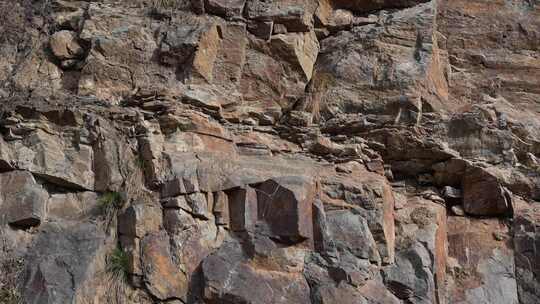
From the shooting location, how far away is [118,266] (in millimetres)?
4801

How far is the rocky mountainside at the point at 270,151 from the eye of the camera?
4848 mm

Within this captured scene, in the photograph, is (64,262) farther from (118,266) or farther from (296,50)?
(296,50)

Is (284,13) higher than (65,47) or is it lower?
higher

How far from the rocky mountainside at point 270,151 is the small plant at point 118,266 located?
1cm

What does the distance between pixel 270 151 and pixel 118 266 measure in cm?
160

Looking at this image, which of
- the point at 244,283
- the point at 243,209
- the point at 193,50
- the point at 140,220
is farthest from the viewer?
the point at 193,50

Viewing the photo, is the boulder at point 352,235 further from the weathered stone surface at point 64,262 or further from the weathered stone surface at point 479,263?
the weathered stone surface at point 64,262

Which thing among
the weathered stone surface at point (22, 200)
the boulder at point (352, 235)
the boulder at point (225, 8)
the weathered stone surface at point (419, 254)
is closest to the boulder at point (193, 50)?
the boulder at point (225, 8)

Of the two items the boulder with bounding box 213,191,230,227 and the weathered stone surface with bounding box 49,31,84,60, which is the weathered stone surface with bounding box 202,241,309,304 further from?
the weathered stone surface with bounding box 49,31,84,60

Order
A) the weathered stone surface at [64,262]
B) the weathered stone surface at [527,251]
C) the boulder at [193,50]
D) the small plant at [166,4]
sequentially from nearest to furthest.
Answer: the weathered stone surface at [64,262], the weathered stone surface at [527,251], the boulder at [193,50], the small plant at [166,4]

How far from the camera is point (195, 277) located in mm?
4793

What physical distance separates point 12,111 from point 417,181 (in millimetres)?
3484

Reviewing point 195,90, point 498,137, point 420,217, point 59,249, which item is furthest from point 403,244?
point 59,249

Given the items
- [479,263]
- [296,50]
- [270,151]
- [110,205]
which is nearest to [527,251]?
[479,263]
